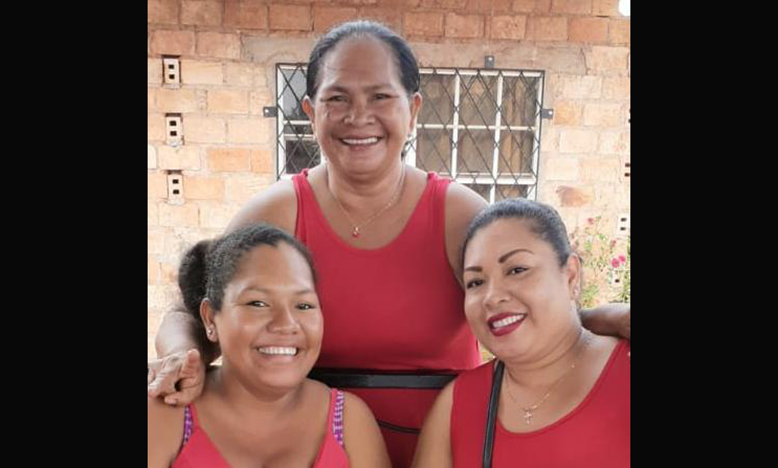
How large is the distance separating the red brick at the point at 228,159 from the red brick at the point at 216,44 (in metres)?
0.59

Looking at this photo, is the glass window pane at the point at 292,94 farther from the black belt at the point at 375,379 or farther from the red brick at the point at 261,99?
the black belt at the point at 375,379

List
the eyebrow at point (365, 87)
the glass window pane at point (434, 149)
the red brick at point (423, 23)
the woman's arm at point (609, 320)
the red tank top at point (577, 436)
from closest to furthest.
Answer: the red tank top at point (577, 436)
the woman's arm at point (609, 320)
the eyebrow at point (365, 87)
the red brick at point (423, 23)
the glass window pane at point (434, 149)

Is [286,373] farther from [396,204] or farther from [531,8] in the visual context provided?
[531,8]

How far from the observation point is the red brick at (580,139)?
15.2 ft

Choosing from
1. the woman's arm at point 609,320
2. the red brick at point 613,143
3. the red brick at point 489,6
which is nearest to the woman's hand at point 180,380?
the woman's arm at point 609,320

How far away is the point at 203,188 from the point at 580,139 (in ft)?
8.05

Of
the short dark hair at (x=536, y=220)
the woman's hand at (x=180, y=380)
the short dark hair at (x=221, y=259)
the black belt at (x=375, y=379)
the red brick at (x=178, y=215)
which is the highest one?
the red brick at (x=178, y=215)

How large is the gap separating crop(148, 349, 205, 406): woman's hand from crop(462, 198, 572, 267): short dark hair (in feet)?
2.25

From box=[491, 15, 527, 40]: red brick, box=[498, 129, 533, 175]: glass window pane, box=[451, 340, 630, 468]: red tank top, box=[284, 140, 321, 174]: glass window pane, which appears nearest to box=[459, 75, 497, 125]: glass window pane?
box=[498, 129, 533, 175]: glass window pane

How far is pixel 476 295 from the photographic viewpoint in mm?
1598

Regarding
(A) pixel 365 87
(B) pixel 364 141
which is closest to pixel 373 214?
(B) pixel 364 141

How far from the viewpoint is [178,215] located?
4.51m

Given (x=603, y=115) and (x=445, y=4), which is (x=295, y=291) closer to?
(x=445, y=4)
